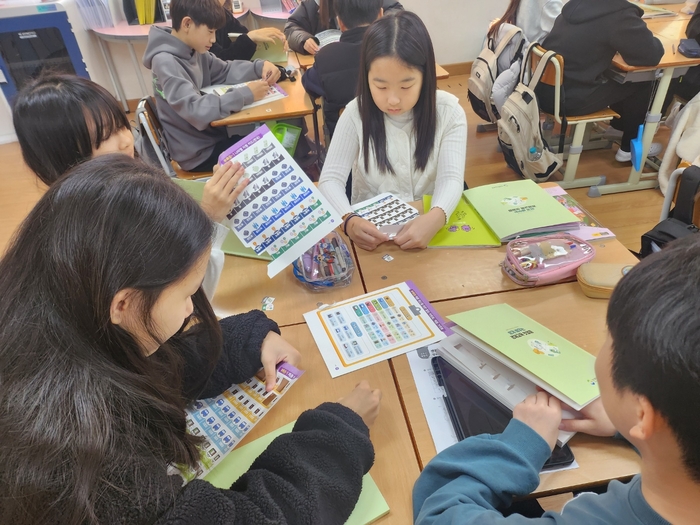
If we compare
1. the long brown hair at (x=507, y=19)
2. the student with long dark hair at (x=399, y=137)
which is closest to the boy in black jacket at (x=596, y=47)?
the long brown hair at (x=507, y=19)

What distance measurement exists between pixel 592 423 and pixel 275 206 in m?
0.76

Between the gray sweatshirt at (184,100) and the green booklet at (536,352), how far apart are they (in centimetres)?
172

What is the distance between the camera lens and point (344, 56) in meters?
2.20

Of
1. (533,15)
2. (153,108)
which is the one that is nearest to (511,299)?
(153,108)

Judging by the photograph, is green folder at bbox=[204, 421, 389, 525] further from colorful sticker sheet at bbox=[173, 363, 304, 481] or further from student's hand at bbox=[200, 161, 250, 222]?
student's hand at bbox=[200, 161, 250, 222]

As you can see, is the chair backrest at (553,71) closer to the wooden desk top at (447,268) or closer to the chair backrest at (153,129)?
the wooden desk top at (447,268)

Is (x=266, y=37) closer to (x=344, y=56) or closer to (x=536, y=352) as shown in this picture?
(x=344, y=56)

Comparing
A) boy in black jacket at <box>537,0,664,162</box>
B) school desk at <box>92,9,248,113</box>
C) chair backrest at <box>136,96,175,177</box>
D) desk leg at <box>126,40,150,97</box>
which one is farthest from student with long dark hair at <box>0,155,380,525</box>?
desk leg at <box>126,40,150,97</box>

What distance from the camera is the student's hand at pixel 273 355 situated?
2.95 ft

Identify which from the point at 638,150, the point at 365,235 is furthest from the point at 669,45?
the point at 365,235

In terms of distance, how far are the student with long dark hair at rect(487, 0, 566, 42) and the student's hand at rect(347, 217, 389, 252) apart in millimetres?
2267

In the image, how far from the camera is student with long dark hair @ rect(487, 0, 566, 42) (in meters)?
2.93

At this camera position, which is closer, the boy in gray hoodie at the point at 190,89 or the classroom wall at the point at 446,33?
the boy in gray hoodie at the point at 190,89

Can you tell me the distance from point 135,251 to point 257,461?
0.36 meters
